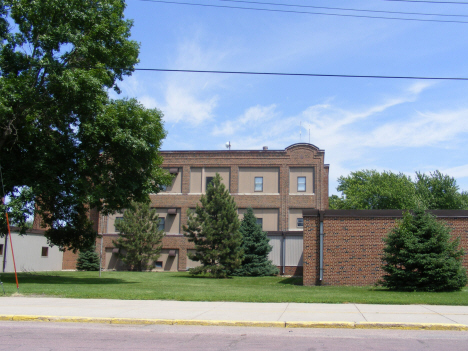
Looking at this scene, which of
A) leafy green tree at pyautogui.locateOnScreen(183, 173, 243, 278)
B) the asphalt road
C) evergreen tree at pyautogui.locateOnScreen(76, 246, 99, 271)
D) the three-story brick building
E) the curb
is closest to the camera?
the asphalt road

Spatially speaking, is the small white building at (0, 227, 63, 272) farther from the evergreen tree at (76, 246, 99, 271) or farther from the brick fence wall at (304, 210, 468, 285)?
the brick fence wall at (304, 210, 468, 285)

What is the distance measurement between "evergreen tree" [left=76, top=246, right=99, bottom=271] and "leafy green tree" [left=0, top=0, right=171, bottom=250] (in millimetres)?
21445

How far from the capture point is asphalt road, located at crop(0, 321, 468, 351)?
318 inches

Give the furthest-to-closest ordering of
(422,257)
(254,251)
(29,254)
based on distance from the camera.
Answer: (29,254)
(254,251)
(422,257)

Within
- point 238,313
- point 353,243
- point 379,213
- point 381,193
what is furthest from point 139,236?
point 381,193

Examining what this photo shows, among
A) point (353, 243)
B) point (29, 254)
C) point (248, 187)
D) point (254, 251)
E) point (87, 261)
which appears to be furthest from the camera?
point (248, 187)

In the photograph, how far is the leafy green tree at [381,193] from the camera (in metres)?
65.4

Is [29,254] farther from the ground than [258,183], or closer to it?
closer to it

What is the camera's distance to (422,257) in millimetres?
19438

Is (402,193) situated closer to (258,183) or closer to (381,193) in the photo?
(381,193)

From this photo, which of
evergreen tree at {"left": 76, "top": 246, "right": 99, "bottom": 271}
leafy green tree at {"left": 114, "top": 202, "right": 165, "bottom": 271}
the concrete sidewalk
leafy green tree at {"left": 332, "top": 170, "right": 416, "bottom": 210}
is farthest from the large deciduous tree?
the concrete sidewalk

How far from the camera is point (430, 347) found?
26.8 ft

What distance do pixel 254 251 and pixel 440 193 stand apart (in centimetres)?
3699

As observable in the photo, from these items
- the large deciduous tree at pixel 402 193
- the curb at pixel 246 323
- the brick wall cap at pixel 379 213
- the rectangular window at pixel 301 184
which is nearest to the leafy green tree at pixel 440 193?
the large deciduous tree at pixel 402 193
